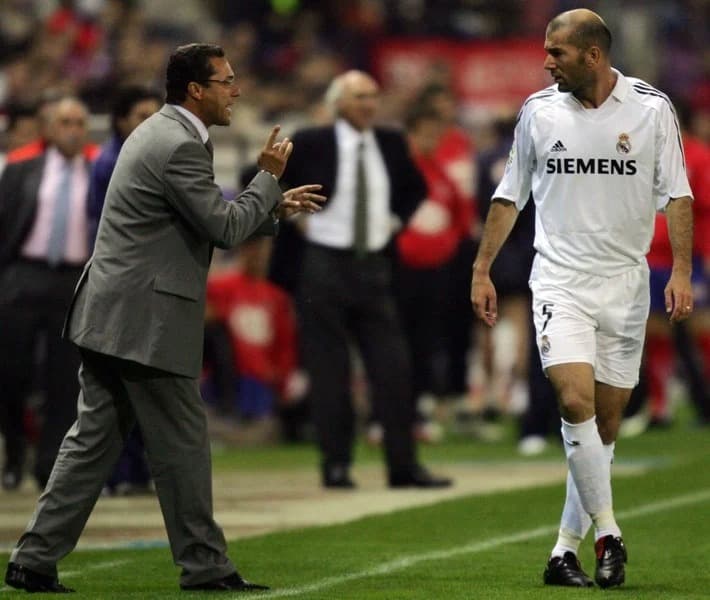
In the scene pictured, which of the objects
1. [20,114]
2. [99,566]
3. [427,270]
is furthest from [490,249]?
[427,270]

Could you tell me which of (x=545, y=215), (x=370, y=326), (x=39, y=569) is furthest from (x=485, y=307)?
(x=370, y=326)

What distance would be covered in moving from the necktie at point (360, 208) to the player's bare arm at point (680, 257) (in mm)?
5107

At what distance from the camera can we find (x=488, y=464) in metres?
15.8

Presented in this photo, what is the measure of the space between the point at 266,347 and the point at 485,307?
32.0ft

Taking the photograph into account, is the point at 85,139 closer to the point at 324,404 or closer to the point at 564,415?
the point at 324,404

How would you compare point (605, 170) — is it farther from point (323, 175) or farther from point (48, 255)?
point (48, 255)

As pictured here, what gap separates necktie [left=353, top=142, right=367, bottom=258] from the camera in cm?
1399

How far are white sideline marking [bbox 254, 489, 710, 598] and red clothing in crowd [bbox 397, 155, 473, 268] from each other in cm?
557

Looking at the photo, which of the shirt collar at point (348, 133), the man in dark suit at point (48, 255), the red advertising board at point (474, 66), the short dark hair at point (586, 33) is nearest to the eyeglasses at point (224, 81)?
the short dark hair at point (586, 33)

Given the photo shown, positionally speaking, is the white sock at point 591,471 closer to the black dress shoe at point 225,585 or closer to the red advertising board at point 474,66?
the black dress shoe at point 225,585

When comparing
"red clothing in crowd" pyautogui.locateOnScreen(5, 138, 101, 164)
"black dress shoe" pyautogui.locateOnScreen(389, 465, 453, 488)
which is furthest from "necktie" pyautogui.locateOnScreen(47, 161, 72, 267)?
"black dress shoe" pyautogui.locateOnScreen(389, 465, 453, 488)

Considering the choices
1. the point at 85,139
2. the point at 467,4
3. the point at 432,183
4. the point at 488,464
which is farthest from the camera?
the point at 467,4

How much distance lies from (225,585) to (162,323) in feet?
3.48

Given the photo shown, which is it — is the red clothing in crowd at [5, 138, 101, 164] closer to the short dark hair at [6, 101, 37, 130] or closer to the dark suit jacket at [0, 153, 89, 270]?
the dark suit jacket at [0, 153, 89, 270]
